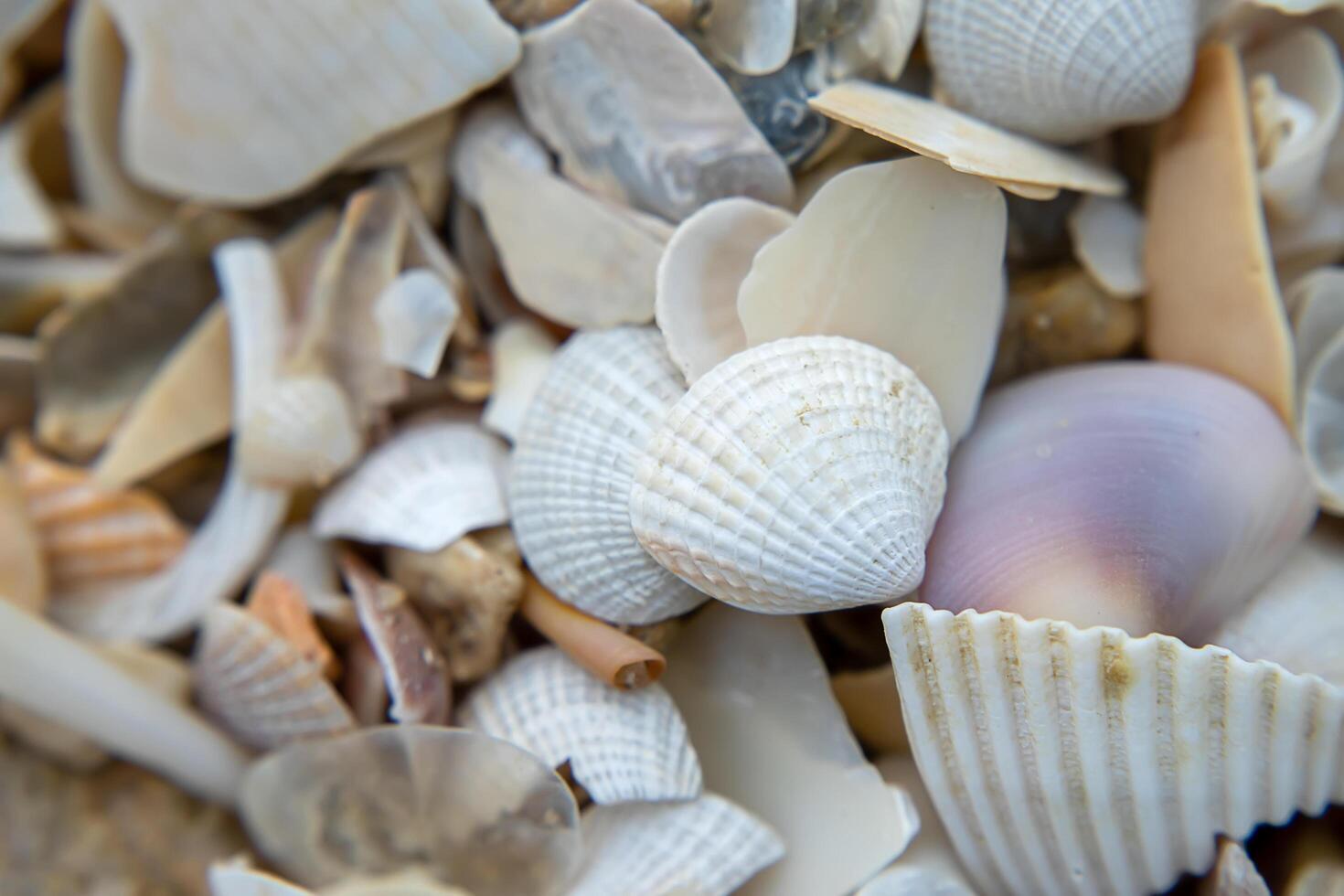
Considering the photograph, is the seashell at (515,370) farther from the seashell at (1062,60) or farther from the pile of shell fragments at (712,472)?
the seashell at (1062,60)

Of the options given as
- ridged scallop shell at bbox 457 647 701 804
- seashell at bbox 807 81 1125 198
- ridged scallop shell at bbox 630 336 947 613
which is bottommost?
ridged scallop shell at bbox 457 647 701 804

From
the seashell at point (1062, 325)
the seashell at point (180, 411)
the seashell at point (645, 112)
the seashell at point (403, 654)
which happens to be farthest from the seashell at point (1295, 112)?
the seashell at point (180, 411)

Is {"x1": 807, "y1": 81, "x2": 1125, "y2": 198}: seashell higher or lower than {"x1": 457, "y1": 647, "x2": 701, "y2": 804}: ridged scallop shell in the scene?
higher

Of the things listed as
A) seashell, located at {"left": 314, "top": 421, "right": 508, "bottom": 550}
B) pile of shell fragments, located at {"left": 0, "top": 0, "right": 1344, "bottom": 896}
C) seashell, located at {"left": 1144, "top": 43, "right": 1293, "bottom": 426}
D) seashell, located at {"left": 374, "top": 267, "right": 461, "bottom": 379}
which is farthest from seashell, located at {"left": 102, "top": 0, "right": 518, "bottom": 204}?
seashell, located at {"left": 1144, "top": 43, "right": 1293, "bottom": 426}

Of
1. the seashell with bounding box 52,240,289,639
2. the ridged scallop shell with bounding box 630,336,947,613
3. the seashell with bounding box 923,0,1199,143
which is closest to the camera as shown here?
the ridged scallop shell with bounding box 630,336,947,613

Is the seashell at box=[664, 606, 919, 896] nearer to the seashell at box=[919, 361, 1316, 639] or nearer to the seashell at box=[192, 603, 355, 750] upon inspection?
the seashell at box=[919, 361, 1316, 639]

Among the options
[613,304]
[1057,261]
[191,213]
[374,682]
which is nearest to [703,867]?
[374,682]

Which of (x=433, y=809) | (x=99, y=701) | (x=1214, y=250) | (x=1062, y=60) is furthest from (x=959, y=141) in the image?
(x=99, y=701)
